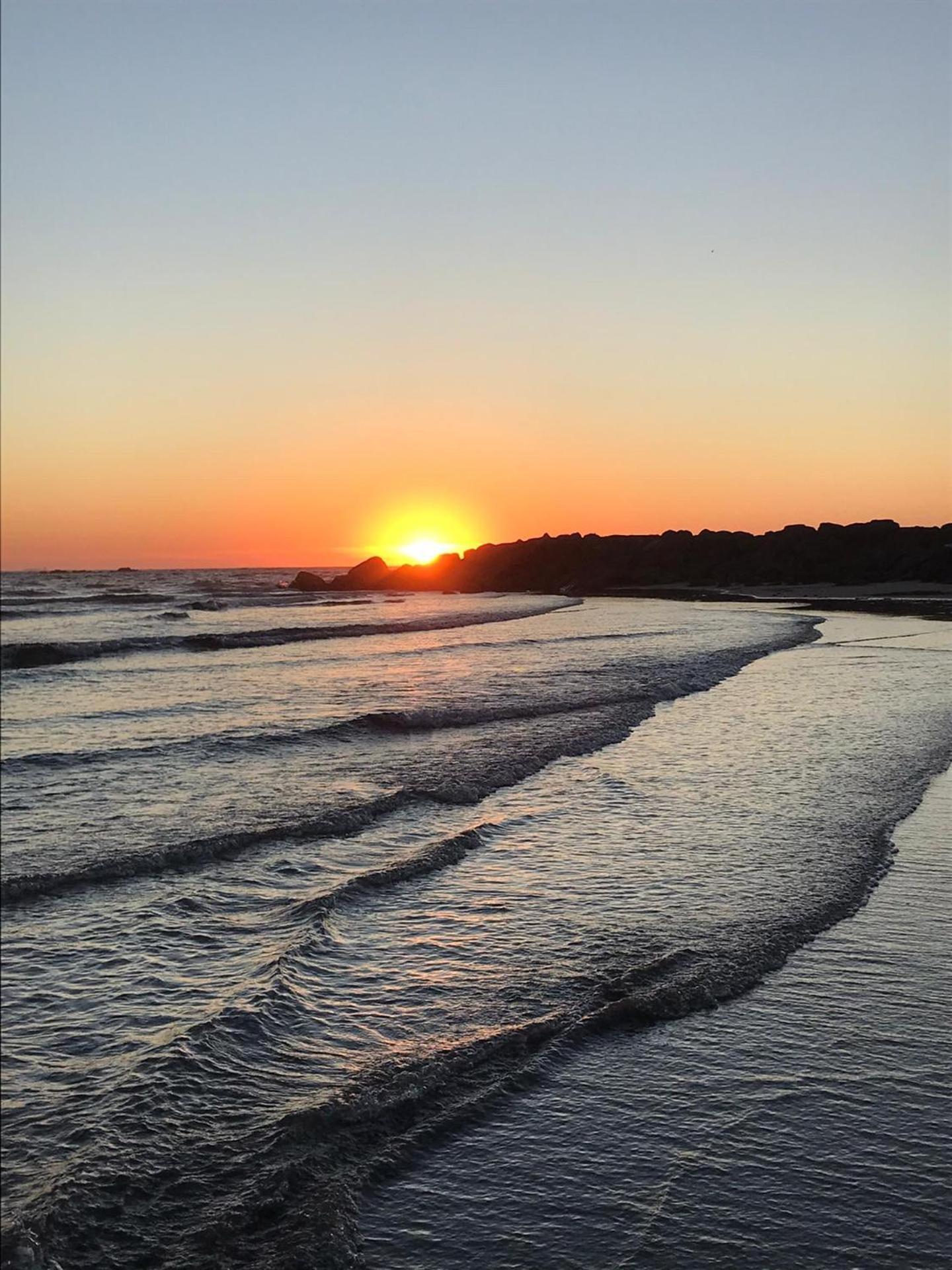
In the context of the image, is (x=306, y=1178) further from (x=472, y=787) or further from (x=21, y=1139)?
(x=472, y=787)

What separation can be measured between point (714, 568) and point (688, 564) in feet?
10.4

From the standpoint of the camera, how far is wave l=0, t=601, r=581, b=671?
34.8 meters

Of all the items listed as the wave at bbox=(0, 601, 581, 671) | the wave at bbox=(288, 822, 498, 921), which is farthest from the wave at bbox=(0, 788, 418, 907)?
the wave at bbox=(0, 601, 581, 671)

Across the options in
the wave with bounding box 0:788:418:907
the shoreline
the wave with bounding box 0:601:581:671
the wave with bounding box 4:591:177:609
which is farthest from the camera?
the wave with bounding box 4:591:177:609

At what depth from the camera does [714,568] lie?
90875mm

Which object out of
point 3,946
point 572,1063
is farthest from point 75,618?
point 572,1063

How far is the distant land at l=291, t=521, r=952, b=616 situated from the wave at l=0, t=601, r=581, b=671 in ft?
82.1

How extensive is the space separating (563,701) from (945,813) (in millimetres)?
10219

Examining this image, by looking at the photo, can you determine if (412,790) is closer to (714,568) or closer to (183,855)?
(183,855)

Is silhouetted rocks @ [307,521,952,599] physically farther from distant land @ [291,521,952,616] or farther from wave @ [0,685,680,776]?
wave @ [0,685,680,776]

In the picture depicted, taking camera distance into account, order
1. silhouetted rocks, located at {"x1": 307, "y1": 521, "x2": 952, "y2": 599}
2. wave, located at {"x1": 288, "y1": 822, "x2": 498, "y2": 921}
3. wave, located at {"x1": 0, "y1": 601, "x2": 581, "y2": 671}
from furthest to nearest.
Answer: silhouetted rocks, located at {"x1": 307, "y1": 521, "x2": 952, "y2": 599}, wave, located at {"x1": 0, "y1": 601, "x2": 581, "y2": 671}, wave, located at {"x1": 288, "y1": 822, "x2": 498, "y2": 921}

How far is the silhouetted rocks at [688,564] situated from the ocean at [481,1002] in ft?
208

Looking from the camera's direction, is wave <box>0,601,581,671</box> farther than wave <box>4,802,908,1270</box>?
Yes

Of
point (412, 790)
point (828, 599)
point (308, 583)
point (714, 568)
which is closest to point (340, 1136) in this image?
point (412, 790)
